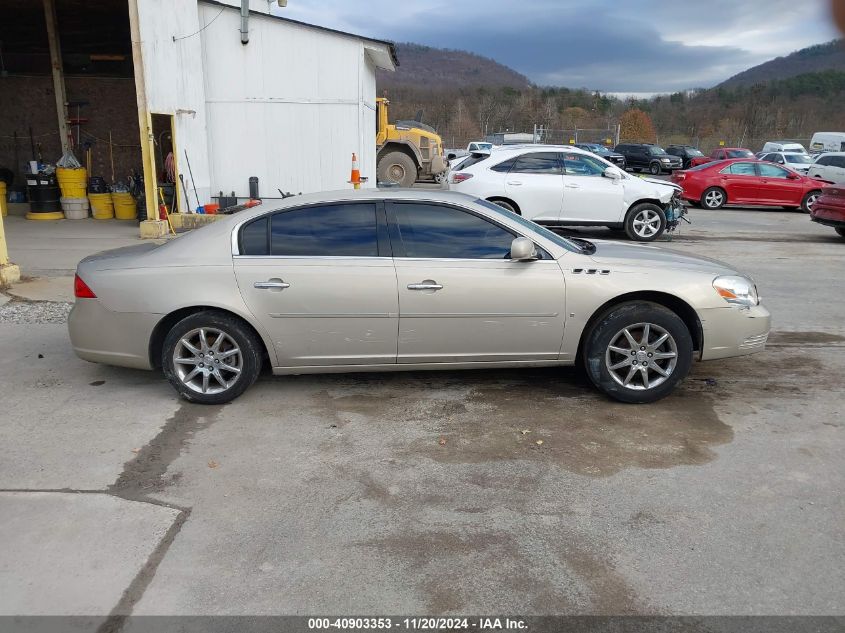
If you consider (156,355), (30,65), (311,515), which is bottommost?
(311,515)

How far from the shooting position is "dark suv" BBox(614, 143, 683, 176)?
36.2 metres

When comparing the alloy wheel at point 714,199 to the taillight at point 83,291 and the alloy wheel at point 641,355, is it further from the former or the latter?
the taillight at point 83,291

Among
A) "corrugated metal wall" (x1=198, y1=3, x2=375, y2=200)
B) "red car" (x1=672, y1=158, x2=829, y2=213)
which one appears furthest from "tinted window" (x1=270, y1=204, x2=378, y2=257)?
"red car" (x1=672, y1=158, x2=829, y2=213)

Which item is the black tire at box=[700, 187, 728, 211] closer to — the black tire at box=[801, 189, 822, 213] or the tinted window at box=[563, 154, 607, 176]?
the black tire at box=[801, 189, 822, 213]

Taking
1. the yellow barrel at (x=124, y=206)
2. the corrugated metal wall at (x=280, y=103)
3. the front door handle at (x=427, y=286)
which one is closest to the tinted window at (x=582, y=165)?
the corrugated metal wall at (x=280, y=103)

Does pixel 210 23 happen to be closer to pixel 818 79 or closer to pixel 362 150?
pixel 362 150

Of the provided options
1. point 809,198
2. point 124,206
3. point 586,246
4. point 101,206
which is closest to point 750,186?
point 809,198

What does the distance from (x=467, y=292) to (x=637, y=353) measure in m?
1.29

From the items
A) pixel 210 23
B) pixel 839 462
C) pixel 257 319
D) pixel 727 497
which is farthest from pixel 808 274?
pixel 210 23

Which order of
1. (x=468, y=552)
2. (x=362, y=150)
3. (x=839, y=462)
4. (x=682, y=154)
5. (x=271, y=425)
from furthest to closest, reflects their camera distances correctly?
(x=682, y=154) < (x=362, y=150) < (x=271, y=425) < (x=839, y=462) < (x=468, y=552)

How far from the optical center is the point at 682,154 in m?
38.5

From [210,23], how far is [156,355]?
35.2 ft

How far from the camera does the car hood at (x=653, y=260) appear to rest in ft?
16.3

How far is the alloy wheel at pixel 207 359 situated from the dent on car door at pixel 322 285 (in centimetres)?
32
